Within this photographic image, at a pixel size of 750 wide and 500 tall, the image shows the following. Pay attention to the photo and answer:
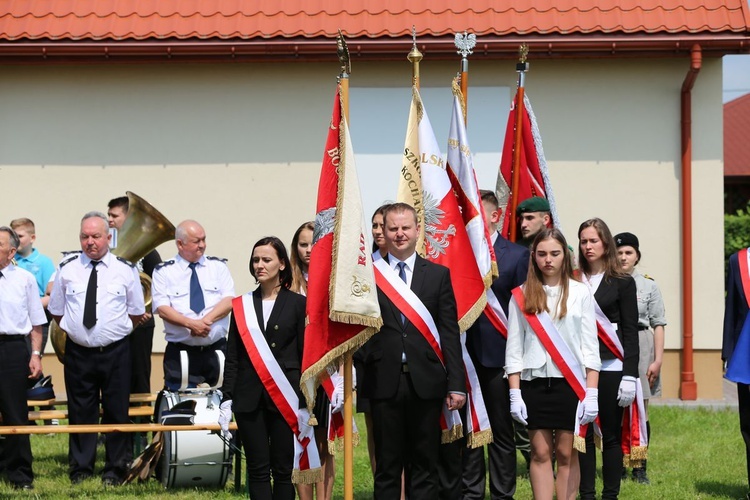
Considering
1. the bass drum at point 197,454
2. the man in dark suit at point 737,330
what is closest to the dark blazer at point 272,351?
the bass drum at point 197,454

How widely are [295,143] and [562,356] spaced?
743 centimetres

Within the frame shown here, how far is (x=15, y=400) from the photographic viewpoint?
29.5 feet

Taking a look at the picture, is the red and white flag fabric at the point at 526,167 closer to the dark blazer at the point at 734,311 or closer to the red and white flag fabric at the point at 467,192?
the red and white flag fabric at the point at 467,192

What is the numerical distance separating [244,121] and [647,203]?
4976 millimetres

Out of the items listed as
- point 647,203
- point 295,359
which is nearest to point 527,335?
point 295,359

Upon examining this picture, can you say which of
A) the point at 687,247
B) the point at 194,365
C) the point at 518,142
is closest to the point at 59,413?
the point at 194,365

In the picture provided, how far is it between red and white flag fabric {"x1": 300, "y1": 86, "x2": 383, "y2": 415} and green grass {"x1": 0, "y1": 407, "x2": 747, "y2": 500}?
7.66ft

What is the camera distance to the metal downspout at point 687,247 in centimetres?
1355

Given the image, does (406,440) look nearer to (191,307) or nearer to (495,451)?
(495,451)

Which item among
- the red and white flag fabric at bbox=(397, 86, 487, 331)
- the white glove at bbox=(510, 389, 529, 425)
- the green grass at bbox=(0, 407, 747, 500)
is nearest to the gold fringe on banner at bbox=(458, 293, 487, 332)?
the red and white flag fabric at bbox=(397, 86, 487, 331)

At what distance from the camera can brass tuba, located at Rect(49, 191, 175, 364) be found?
32.9 ft

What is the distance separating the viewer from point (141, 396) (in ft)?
33.0

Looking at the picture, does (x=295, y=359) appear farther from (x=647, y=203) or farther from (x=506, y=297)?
(x=647, y=203)

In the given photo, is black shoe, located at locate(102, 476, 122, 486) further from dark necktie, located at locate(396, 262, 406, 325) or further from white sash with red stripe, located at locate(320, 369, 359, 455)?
dark necktie, located at locate(396, 262, 406, 325)
